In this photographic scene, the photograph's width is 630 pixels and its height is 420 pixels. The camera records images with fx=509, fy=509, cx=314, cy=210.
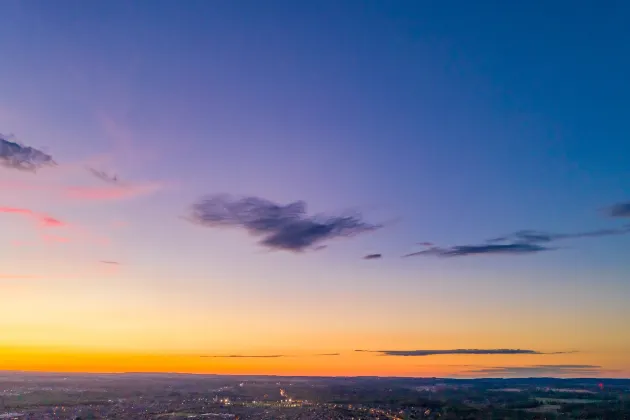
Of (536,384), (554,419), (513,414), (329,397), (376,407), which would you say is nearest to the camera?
(554,419)

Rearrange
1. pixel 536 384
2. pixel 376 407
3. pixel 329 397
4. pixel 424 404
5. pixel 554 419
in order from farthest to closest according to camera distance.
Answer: pixel 536 384
pixel 329 397
pixel 376 407
pixel 424 404
pixel 554 419

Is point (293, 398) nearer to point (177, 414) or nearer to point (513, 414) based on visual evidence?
point (177, 414)

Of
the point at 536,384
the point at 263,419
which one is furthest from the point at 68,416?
the point at 536,384

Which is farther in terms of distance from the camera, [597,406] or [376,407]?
[376,407]

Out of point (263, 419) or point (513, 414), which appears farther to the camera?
point (263, 419)

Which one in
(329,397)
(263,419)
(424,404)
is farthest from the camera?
(329,397)

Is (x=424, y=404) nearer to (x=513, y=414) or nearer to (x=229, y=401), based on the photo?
(x=513, y=414)

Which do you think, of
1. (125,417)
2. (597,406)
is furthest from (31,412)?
(597,406)

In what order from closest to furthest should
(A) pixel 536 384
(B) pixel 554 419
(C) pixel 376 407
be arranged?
(B) pixel 554 419 < (C) pixel 376 407 < (A) pixel 536 384
